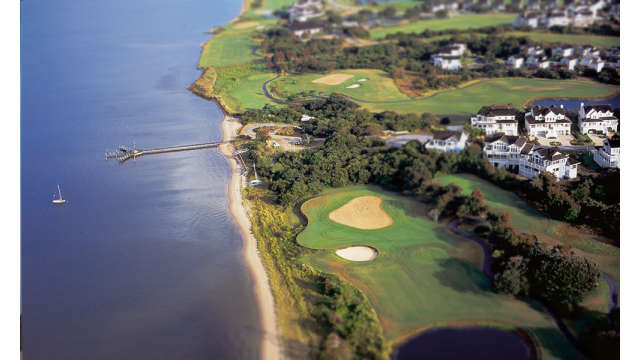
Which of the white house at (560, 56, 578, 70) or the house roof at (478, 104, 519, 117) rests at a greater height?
the white house at (560, 56, 578, 70)

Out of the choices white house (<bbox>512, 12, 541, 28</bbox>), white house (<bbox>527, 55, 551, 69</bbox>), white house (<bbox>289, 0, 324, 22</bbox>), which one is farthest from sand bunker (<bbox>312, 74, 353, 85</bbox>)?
white house (<bbox>512, 12, 541, 28</bbox>)

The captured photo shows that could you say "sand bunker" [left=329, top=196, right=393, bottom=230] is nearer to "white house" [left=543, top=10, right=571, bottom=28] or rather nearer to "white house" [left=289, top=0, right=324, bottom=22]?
"white house" [left=543, top=10, right=571, bottom=28]

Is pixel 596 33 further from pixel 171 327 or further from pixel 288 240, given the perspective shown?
pixel 171 327

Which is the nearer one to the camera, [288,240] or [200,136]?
[288,240]

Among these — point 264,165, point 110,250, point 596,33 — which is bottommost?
point 110,250

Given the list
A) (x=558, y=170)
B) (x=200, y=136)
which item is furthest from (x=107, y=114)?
(x=558, y=170)

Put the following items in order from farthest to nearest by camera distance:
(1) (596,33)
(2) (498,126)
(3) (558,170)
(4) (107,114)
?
(1) (596,33) → (4) (107,114) → (2) (498,126) → (3) (558,170)
